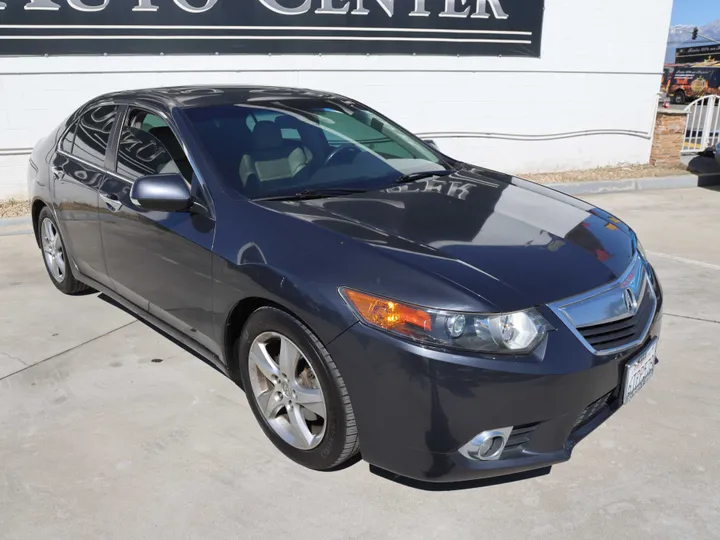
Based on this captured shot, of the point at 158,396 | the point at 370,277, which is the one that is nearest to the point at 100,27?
the point at 158,396

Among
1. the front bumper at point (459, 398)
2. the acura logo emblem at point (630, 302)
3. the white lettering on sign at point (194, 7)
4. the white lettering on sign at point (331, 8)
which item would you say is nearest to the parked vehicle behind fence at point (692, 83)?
the white lettering on sign at point (331, 8)

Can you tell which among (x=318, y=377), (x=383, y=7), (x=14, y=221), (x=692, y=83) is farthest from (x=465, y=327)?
(x=692, y=83)

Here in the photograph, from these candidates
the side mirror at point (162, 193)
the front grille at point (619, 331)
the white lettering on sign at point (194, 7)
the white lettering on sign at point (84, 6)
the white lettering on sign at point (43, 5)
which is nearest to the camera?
the front grille at point (619, 331)

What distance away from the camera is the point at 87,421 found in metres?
3.37

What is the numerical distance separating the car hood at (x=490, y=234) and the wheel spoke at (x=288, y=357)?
52 centimetres

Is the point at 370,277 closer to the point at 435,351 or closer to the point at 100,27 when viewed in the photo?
the point at 435,351

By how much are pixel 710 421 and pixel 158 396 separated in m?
2.86

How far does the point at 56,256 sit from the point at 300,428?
10.0ft

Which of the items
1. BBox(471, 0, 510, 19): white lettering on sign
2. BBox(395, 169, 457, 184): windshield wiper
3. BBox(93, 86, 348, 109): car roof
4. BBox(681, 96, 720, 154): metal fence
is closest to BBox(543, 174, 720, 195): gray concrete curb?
BBox(681, 96, 720, 154): metal fence

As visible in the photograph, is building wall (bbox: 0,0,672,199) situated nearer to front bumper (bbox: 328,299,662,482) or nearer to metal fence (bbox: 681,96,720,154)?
metal fence (bbox: 681,96,720,154)

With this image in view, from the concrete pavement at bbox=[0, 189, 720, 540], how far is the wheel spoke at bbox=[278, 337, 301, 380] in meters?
0.48

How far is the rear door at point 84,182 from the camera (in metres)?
4.12

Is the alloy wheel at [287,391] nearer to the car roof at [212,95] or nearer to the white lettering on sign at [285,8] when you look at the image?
the car roof at [212,95]

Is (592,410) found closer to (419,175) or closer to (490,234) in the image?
(490,234)
